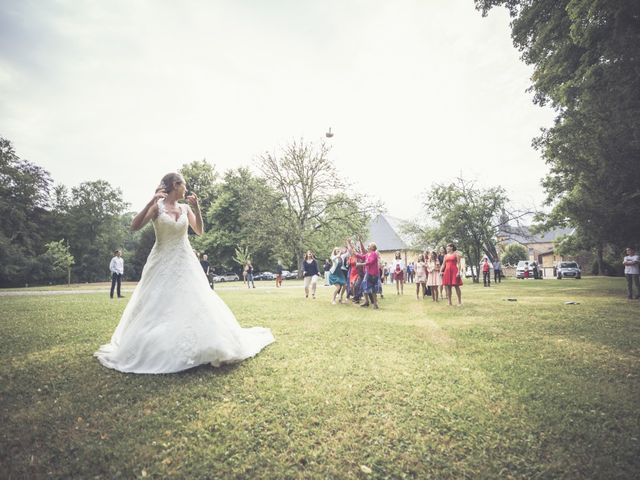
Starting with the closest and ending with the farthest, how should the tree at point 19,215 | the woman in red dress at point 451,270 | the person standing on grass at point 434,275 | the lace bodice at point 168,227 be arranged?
the lace bodice at point 168,227
the woman in red dress at point 451,270
the person standing on grass at point 434,275
the tree at point 19,215

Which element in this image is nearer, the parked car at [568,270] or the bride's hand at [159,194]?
the bride's hand at [159,194]

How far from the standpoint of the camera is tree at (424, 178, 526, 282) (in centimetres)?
3098

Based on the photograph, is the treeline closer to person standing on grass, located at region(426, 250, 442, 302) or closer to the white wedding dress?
person standing on grass, located at region(426, 250, 442, 302)

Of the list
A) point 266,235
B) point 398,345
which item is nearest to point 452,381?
point 398,345

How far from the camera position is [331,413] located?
3.58 metres

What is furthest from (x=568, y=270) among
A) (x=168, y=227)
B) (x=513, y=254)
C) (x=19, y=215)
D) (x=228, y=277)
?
(x=19, y=215)

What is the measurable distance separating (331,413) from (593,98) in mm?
16216

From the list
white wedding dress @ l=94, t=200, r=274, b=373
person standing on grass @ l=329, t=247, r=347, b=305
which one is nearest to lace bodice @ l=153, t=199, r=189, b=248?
white wedding dress @ l=94, t=200, r=274, b=373

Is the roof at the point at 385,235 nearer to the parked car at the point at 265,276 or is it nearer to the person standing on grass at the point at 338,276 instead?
the parked car at the point at 265,276

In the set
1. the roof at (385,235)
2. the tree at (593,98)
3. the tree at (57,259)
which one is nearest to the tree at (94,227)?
the tree at (57,259)

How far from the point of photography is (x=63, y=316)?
871cm

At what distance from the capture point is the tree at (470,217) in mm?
30984

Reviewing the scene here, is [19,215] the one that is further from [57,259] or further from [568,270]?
[568,270]

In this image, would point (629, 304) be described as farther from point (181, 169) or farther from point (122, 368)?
point (181, 169)
